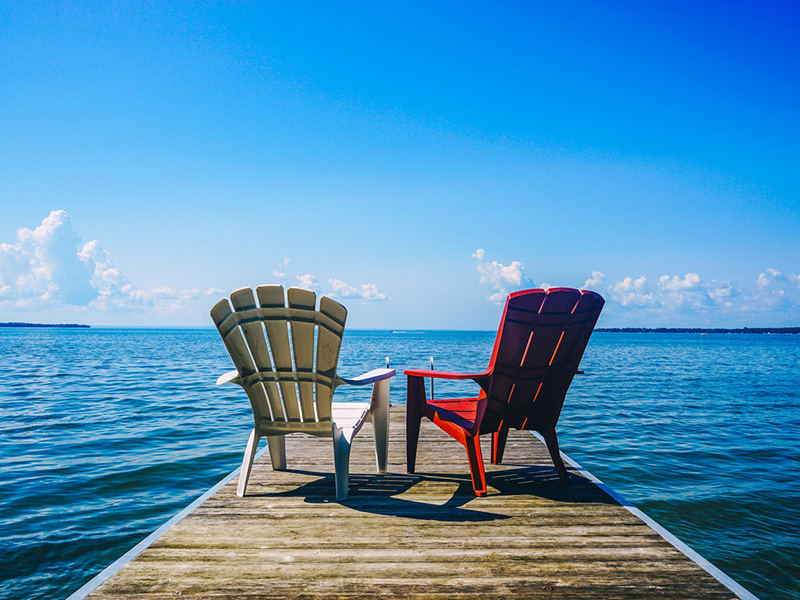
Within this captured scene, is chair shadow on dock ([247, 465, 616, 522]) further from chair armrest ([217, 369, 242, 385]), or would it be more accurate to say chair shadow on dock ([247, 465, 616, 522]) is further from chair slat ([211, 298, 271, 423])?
chair armrest ([217, 369, 242, 385])

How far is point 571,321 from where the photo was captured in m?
3.31

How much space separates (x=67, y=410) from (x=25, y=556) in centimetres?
719

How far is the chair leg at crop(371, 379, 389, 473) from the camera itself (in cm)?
365

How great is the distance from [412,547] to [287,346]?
1.48 metres

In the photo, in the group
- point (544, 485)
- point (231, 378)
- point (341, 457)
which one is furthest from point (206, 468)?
point (544, 485)

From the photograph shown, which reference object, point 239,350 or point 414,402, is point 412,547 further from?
point 239,350

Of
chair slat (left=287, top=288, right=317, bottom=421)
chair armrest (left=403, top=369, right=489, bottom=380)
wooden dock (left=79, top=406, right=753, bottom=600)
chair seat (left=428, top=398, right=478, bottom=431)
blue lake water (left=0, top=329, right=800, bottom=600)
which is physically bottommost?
blue lake water (left=0, top=329, right=800, bottom=600)

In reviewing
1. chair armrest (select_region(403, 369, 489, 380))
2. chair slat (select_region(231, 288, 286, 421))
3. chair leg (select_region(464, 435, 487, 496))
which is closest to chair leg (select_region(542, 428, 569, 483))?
chair leg (select_region(464, 435, 487, 496))

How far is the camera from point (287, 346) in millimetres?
3162

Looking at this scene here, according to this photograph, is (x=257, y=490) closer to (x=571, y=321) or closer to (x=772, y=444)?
(x=571, y=321)

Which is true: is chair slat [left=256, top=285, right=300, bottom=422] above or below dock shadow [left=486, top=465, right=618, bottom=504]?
above

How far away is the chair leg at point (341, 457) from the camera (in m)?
3.13

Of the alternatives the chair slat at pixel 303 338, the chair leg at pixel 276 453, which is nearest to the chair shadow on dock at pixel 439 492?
the chair leg at pixel 276 453

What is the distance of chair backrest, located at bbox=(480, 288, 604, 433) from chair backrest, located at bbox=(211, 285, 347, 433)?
1139 millimetres
